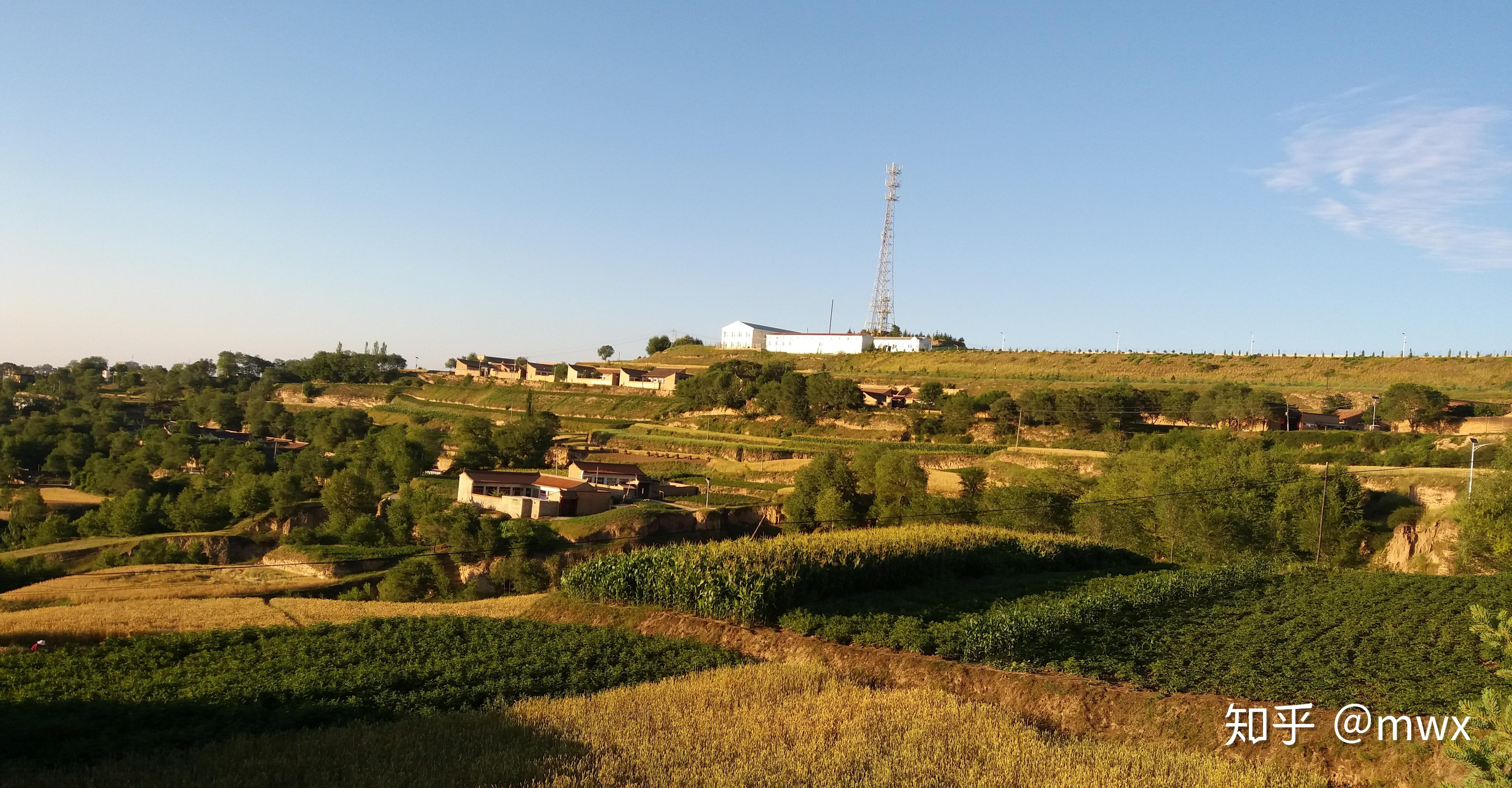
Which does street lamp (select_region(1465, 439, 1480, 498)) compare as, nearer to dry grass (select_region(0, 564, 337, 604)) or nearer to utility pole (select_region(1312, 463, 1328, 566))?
utility pole (select_region(1312, 463, 1328, 566))

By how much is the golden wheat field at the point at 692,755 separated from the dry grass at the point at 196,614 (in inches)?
341

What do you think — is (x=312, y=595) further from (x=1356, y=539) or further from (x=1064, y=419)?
(x=1064, y=419)

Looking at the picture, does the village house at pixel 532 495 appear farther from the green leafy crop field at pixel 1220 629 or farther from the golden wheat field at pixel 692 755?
the golden wheat field at pixel 692 755

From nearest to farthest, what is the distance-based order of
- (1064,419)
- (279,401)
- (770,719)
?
1. (770,719)
2. (1064,419)
3. (279,401)

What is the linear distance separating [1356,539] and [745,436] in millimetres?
40842

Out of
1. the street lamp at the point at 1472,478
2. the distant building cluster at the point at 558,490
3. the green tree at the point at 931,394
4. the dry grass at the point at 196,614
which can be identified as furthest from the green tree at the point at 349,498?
the street lamp at the point at 1472,478

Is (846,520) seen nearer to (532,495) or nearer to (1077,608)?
(532,495)

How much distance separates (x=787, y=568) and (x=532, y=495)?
3087 centimetres

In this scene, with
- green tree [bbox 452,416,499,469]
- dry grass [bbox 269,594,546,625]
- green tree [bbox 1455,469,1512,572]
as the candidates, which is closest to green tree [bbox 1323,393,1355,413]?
green tree [bbox 1455,469,1512,572]

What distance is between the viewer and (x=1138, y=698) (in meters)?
12.4

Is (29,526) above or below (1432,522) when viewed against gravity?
below

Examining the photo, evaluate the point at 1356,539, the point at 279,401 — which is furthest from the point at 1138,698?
the point at 279,401

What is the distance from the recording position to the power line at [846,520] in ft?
109

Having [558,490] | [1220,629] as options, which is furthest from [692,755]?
[558,490]
